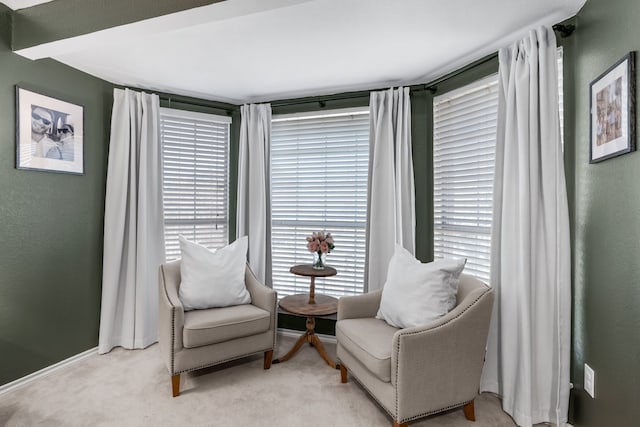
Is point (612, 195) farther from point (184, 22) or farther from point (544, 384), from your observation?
point (184, 22)

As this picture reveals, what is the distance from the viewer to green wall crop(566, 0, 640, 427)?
1.54 m

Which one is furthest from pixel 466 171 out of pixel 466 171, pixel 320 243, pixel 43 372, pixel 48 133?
pixel 43 372

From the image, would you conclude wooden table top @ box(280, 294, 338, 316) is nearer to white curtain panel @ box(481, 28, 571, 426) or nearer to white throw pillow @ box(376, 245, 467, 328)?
white throw pillow @ box(376, 245, 467, 328)

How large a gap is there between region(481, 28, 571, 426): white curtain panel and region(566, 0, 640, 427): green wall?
0.30 feet

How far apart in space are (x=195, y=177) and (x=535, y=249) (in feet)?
10.1

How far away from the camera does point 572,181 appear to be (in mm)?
2088

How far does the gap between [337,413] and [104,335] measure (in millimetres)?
2146

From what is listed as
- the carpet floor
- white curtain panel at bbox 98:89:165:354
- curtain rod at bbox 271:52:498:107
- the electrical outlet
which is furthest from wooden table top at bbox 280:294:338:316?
curtain rod at bbox 271:52:498:107

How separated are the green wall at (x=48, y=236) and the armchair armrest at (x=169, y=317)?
31.5 inches

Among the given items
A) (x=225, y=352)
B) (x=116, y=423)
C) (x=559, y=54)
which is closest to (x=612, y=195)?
(x=559, y=54)

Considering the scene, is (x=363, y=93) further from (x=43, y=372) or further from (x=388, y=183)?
(x=43, y=372)

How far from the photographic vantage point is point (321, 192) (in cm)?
356

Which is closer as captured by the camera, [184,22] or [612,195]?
[612,195]

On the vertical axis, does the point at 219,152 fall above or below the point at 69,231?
above
